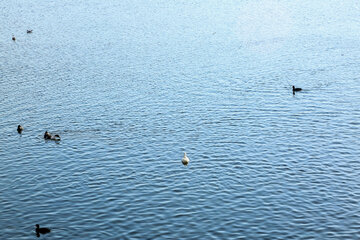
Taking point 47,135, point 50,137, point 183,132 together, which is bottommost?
point 183,132

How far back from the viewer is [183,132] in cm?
5647

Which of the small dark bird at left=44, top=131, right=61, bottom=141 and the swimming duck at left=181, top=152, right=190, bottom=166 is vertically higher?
the small dark bird at left=44, top=131, right=61, bottom=141

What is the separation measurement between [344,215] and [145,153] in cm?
2130

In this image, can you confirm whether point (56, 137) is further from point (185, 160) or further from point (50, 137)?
point (185, 160)

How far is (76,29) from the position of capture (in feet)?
373

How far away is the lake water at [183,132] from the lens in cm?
3875

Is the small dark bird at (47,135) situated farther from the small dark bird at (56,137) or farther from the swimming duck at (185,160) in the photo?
the swimming duck at (185,160)

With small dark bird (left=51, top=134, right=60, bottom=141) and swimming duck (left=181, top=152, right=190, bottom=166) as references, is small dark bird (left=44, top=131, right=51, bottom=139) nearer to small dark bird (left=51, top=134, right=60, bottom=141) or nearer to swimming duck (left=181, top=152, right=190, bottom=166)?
small dark bird (left=51, top=134, right=60, bottom=141)

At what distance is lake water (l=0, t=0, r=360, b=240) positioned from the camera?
127 ft

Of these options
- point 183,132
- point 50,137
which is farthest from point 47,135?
point 183,132

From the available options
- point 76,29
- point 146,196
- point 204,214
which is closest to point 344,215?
point 204,214

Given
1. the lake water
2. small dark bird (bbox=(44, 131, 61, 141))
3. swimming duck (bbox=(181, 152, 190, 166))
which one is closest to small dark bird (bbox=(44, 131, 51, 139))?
small dark bird (bbox=(44, 131, 61, 141))

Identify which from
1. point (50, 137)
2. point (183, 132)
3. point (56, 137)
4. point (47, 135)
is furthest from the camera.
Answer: point (183, 132)

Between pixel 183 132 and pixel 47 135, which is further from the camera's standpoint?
pixel 183 132
